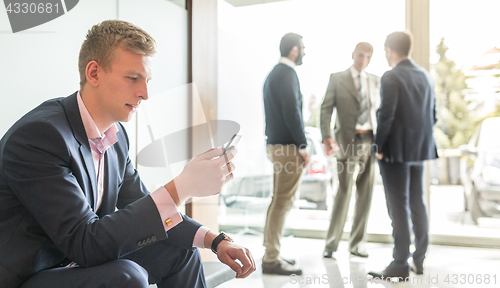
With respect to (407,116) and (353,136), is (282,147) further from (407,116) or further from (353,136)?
(407,116)

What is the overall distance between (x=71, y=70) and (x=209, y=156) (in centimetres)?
124

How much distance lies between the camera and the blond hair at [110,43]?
3.55ft

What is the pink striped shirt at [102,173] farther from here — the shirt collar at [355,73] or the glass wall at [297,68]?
the shirt collar at [355,73]

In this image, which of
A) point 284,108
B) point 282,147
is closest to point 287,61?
point 284,108

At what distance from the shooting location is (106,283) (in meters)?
0.90

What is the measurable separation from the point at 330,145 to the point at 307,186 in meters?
0.42

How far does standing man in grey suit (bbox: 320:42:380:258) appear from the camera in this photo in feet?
8.92

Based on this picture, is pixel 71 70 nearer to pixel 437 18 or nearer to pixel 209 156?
pixel 209 156

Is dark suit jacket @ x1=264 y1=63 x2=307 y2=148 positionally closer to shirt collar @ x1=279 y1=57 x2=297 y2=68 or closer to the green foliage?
shirt collar @ x1=279 y1=57 x2=297 y2=68

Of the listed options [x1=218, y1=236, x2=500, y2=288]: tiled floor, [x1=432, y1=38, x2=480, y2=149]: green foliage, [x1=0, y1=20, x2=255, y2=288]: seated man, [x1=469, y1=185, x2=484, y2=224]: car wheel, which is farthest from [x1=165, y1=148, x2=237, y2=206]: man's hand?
[x1=469, y1=185, x2=484, y2=224]: car wheel

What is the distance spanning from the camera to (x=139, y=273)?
0.96 meters

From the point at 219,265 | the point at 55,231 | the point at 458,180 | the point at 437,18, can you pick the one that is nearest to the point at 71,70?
the point at 55,231
